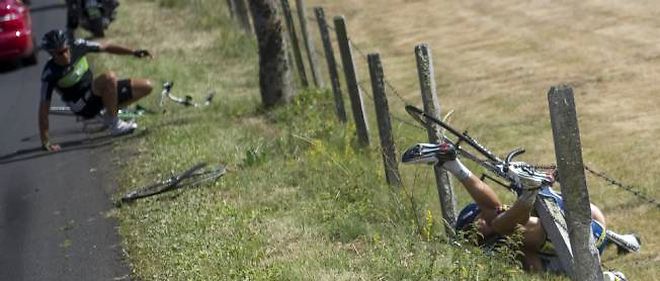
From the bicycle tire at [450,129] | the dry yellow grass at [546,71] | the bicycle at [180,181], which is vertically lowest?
the dry yellow grass at [546,71]

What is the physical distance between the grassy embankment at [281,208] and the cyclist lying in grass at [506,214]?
32 centimetres

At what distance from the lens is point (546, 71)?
15281 millimetres

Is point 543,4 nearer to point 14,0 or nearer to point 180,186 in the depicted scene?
point 14,0

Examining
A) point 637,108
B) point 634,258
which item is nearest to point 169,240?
point 634,258

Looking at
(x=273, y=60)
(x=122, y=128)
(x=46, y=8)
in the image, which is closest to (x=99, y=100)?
(x=122, y=128)

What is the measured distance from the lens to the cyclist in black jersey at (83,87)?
12.4 m

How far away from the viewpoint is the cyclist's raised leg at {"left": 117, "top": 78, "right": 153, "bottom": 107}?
13.1 meters

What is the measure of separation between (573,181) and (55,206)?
5640 mm

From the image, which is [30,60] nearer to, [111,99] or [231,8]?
[231,8]

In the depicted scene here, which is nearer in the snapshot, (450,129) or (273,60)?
(450,129)

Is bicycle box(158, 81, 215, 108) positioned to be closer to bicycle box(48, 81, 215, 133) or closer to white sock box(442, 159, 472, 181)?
bicycle box(48, 81, 215, 133)

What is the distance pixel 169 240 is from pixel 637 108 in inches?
251

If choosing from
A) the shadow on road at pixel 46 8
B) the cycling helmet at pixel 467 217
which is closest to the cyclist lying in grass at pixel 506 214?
the cycling helmet at pixel 467 217

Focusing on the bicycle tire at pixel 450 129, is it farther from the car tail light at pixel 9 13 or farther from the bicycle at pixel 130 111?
the car tail light at pixel 9 13
